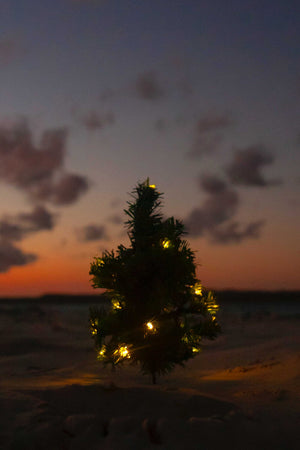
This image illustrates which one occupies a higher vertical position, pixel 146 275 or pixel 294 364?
pixel 146 275

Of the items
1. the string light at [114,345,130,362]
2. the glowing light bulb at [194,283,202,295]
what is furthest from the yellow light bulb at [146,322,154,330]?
the glowing light bulb at [194,283,202,295]

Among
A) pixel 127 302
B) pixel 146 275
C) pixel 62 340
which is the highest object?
pixel 146 275

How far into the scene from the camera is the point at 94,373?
1112cm

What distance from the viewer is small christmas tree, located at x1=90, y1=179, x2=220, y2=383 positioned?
7824mm

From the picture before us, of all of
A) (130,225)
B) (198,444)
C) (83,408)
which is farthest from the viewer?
(130,225)

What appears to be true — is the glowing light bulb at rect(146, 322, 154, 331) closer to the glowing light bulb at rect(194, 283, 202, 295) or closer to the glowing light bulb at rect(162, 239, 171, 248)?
the glowing light bulb at rect(194, 283, 202, 295)

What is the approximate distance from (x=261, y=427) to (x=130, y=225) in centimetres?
424

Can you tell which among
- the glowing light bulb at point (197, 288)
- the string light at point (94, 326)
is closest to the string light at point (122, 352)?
the string light at point (94, 326)

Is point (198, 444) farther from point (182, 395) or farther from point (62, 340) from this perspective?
point (62, 340)

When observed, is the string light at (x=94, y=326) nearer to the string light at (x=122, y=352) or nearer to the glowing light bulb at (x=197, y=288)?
the string light at (x=122, y=352)

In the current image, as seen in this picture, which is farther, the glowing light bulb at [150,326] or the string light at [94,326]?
the string light at [94,326]

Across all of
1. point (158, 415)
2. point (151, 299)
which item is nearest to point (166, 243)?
point (151, 299)

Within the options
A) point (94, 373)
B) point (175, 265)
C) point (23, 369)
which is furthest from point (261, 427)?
point (23, 369)

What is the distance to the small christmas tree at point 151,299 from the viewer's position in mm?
7824
